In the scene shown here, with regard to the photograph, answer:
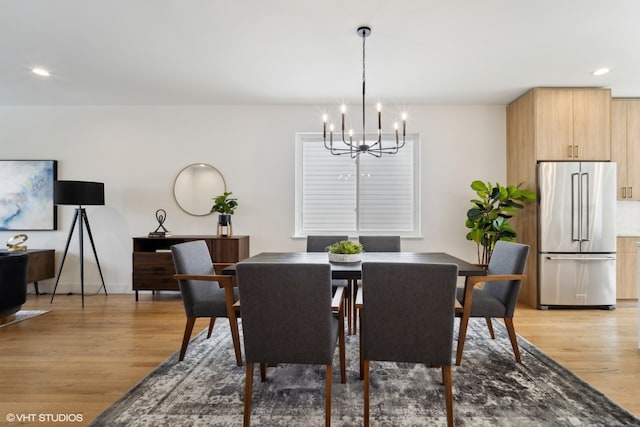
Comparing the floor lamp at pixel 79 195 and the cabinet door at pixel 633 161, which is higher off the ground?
the cabinet door at pixel 633 161

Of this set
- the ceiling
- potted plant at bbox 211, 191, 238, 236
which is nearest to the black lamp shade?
the ceiling

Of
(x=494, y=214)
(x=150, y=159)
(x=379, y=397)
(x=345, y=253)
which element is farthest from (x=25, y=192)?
(x=494, y=214)

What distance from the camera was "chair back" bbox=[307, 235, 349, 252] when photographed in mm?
3494

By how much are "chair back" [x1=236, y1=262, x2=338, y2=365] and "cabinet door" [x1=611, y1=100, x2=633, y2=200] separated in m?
4.51

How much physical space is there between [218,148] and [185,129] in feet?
1.71

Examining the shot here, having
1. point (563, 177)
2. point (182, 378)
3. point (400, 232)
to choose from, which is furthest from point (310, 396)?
point (563, 177)

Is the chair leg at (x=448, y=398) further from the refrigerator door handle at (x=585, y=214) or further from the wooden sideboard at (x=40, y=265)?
the wooden sideboard at (x=40, y=265)

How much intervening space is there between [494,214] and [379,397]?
114 inches

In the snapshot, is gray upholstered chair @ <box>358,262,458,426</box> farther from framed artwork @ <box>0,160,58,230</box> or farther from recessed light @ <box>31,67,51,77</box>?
framed artwork @ <box>0,160,58,230</box>

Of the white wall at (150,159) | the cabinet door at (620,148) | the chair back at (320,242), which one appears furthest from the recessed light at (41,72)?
the cabinet door at (620,148)

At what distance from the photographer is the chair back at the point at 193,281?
7.82ft

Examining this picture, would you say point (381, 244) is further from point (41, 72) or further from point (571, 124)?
point (41, 72)

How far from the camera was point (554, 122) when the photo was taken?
3914 mm

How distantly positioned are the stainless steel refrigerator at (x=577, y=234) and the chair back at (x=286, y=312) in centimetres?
335
